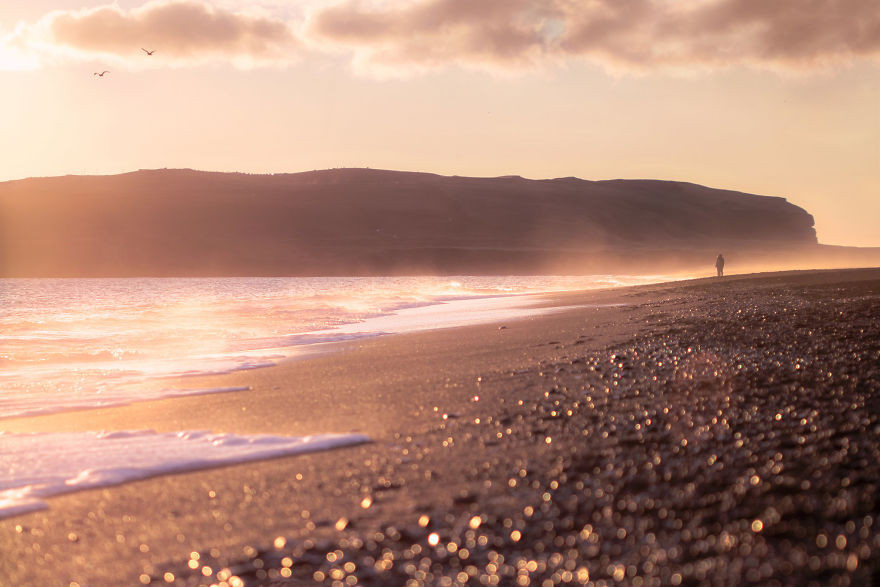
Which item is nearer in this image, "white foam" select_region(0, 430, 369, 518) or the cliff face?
"white foam" select_region(0, 430, 369, 518)

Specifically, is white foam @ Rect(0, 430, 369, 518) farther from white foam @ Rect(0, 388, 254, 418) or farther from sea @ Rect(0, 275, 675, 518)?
white foam @ Rect(0, 388, 254, 418)

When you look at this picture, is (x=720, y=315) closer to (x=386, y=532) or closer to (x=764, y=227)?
(x=386, y=532)

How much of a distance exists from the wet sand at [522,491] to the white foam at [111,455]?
19 cm

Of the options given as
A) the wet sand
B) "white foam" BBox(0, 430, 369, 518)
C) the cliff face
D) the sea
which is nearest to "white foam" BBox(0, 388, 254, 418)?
the sea

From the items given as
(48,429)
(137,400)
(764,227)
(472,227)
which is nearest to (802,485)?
(48,429)

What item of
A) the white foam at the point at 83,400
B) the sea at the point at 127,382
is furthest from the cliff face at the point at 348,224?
the white foam at the point at 83,400

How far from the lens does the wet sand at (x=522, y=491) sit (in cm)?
278

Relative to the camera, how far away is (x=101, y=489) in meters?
4.28

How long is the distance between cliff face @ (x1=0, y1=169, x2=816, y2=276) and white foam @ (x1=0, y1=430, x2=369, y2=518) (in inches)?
4513

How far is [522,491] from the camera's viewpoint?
3607 mm

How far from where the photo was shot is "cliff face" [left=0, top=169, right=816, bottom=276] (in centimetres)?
12825

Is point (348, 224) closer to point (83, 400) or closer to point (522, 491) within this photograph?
point (83, 400)

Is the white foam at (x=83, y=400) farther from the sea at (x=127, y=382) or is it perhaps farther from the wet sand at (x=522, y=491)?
the wet sand at (x=522, y=491)

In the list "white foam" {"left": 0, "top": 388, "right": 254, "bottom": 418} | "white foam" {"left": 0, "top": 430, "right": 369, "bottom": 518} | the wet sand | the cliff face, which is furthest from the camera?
the cliff face
